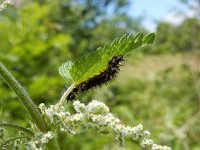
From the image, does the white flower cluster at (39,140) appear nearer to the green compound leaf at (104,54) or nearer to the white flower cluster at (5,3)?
the green compound leaf at (104,54)

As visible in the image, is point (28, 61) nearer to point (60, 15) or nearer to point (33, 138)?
point (60, 15)

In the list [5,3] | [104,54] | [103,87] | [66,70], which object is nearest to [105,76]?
[104,54]

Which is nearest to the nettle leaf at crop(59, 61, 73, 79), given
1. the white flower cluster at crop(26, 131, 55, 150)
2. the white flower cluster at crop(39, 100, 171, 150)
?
the white flower cluster at crop(39, 100, 171, 150)

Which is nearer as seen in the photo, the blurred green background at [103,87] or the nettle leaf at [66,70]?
the nettle leaf at [66,70]

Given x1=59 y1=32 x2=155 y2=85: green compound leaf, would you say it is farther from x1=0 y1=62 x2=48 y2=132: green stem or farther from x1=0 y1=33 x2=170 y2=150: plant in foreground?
x1=0 y1=62 x2=48 y2=132: green stem

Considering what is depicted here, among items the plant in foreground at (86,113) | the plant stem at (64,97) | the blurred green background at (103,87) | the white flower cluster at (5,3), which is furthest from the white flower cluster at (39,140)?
the blurred green background at (103,87)
